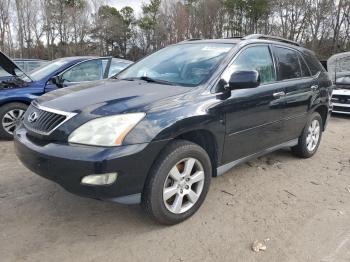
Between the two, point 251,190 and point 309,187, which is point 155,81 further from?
point 309,187

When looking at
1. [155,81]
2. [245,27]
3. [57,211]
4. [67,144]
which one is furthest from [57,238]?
[245,27]

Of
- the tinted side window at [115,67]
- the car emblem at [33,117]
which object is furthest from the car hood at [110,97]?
the tinted side window at [115,67]

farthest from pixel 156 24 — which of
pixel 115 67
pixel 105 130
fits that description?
pixel 105 130

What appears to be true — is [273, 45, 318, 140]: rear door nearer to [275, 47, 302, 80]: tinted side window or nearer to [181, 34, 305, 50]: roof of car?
[275, 47, 302, 80]: tinted side window

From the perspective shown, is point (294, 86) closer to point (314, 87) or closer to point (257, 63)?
point (314, 87)

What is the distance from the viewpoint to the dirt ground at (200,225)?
2.77 meters

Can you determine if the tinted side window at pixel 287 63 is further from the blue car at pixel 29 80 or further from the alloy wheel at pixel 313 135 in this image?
the blue car at pixel 29 80

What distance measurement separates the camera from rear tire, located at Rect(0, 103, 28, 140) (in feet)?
18.5

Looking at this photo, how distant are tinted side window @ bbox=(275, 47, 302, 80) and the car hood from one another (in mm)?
1664

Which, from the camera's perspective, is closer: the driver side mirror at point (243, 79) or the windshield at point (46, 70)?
the driver side mirror at point (243, 79)

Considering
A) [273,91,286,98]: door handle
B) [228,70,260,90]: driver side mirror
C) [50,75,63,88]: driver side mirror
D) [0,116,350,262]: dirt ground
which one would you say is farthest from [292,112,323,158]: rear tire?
[50,75,63,88]: driver side mirror

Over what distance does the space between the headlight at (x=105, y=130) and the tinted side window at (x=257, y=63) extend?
1.27 meters

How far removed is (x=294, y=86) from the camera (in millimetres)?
4480

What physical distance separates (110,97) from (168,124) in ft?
1.88
